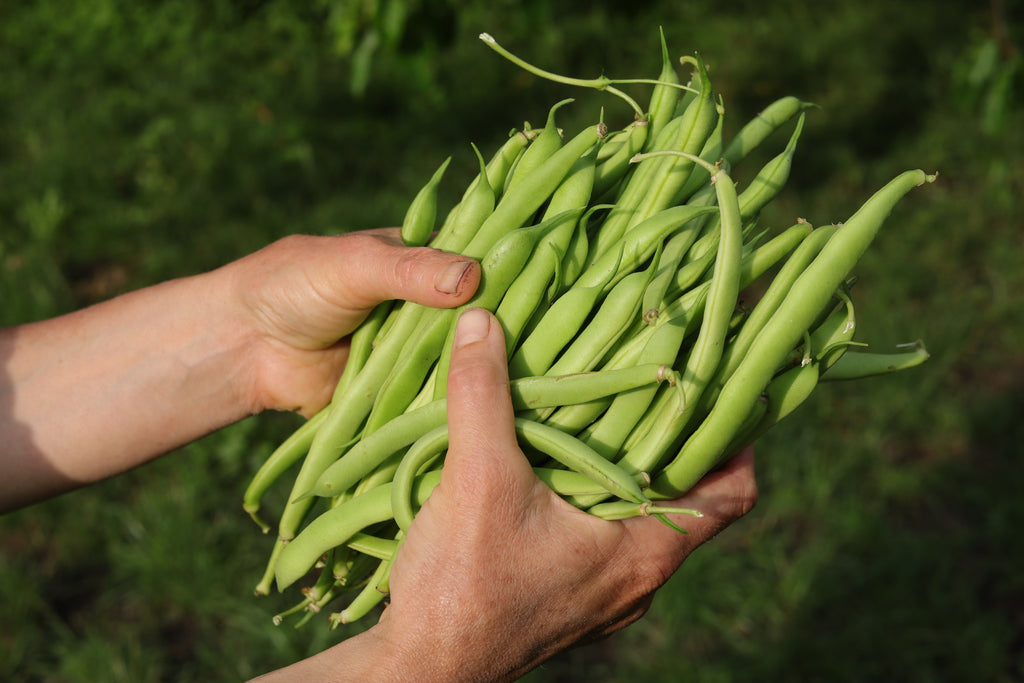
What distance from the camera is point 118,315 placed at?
2.19m

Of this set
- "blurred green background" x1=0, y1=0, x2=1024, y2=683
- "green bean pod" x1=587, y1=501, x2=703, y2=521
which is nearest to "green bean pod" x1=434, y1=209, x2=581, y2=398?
"green bean pod" x1=587, y1=501, x2=703, y2=521

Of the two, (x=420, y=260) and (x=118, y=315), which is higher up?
(x=420, y=260)

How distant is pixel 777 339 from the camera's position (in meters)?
1.53

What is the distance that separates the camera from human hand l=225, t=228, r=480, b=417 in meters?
1.62

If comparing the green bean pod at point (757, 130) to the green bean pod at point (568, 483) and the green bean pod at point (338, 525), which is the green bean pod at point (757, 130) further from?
the green bean pod at point (338, 525)

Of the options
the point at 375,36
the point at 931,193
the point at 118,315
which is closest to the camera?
the point at 118,315

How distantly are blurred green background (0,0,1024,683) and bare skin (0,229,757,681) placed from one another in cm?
96

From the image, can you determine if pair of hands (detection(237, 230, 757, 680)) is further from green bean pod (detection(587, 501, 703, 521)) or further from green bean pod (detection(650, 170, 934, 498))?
green bean pod (detection(650, 170, 934, 498))

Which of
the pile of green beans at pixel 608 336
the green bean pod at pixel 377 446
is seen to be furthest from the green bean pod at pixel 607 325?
the green bean pod at pixel 377 446

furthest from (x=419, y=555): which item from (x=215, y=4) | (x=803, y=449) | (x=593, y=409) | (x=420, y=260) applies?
(x=215, y=4)

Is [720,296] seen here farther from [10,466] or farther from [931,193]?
[931,193]

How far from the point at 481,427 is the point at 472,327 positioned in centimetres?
20

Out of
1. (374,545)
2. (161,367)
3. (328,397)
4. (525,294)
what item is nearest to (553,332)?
(525,294)

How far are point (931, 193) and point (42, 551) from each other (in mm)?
4322
